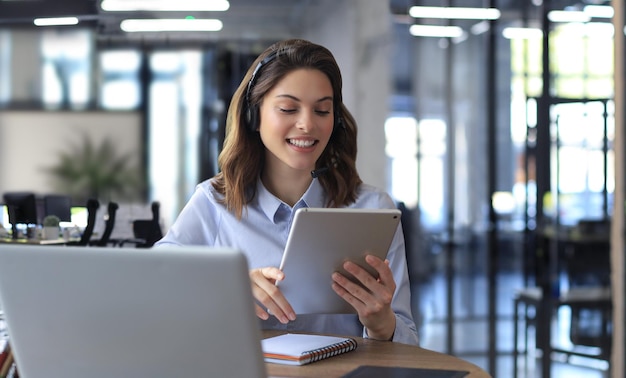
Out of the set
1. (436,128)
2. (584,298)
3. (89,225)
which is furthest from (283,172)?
(436,128)

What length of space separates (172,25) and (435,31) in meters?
2.67

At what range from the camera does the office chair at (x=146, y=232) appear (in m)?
3.01

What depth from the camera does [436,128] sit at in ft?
28.1

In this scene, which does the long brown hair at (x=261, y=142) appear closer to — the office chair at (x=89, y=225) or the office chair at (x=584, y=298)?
the office chair at (x=89, y=225)

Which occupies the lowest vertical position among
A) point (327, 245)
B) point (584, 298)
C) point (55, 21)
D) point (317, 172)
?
point (584, 298)

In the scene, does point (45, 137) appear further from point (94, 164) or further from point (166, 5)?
point (166, 5)

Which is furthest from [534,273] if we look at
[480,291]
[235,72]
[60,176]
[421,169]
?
[60,176]

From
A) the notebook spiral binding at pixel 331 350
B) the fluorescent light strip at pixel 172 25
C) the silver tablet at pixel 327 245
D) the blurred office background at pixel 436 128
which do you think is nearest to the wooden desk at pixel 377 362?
the notebook spiral binding at pixel 331 350

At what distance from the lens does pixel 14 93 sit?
378 inches

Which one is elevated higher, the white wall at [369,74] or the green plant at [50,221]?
the white wall at [369,74]

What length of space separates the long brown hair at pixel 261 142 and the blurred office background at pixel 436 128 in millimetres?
3204

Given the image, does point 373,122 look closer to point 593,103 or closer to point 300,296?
point 593,103

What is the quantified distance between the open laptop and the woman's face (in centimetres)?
111

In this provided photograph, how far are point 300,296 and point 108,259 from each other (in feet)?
2.86
